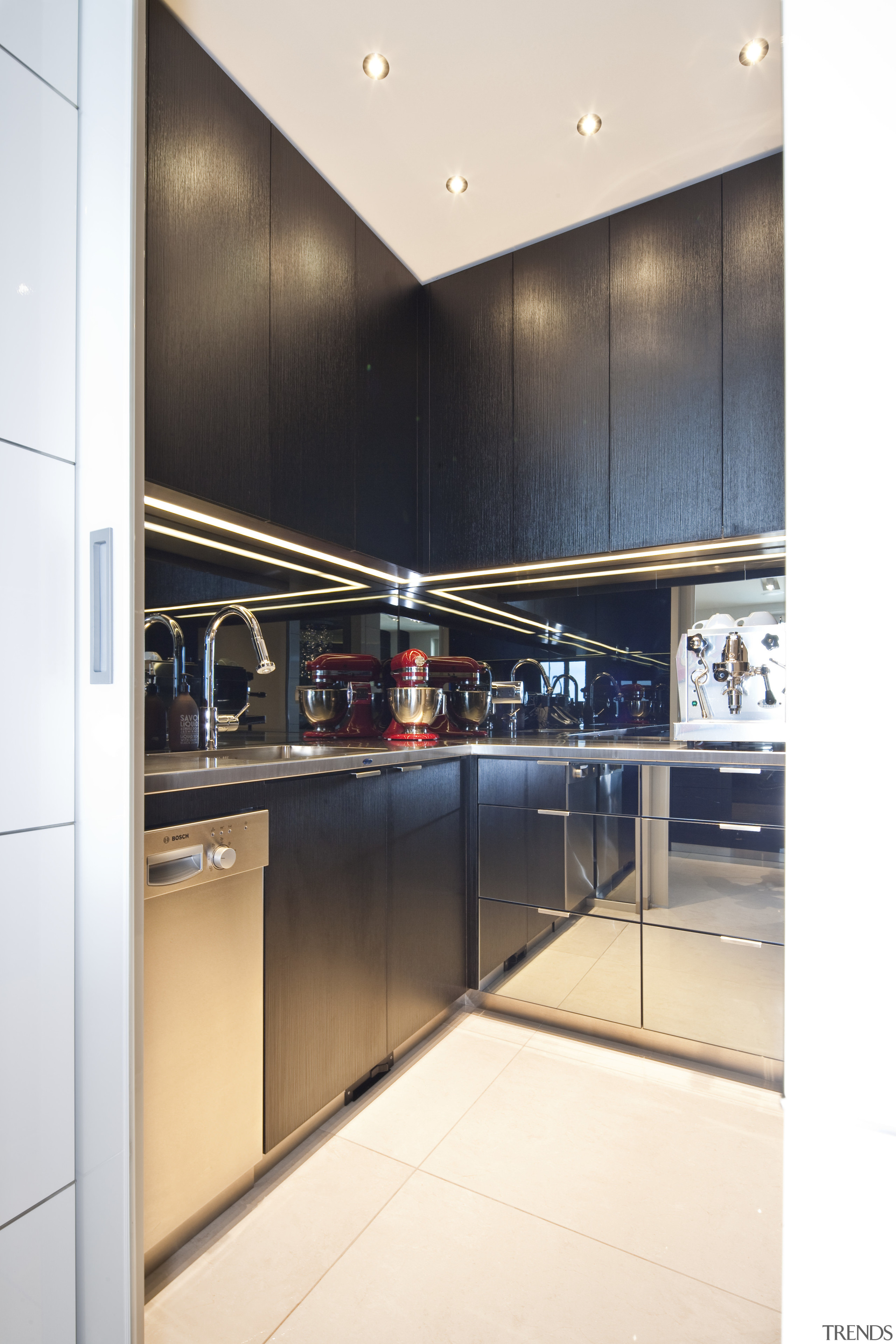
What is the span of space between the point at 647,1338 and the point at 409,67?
2.68 meters

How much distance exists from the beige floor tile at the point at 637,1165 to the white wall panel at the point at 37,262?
62.8 inches

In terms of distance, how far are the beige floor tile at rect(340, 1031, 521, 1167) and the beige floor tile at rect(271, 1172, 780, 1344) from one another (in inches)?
9.1

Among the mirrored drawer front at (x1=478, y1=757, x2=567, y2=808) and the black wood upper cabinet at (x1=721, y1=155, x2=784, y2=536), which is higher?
the black wood upper cabinet at (x1=721, y1=155, x2=784, y2=536)

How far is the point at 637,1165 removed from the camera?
55.1 inches

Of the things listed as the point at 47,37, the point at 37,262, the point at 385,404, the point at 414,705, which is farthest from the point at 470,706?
the point at 47,37

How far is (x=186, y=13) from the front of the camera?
147cm

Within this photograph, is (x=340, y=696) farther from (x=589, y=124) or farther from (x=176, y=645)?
(x=589, y=124)

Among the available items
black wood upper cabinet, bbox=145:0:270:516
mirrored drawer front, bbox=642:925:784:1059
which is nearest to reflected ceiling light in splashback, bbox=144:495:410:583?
black wood upper cabinet, bbox=145:0:270:516

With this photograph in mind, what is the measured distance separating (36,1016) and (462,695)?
1.71 meters

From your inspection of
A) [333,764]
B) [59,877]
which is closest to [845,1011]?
[59,877]

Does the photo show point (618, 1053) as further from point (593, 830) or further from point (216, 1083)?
A: point (216, 1083)

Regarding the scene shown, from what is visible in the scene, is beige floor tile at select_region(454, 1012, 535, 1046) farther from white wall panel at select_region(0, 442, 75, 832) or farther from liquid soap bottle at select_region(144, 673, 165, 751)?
white wall panel at select_region(0, 442, 75, 832)

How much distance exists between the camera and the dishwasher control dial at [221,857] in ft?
3.85

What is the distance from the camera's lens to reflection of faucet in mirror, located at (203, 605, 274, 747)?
66.5 inches
